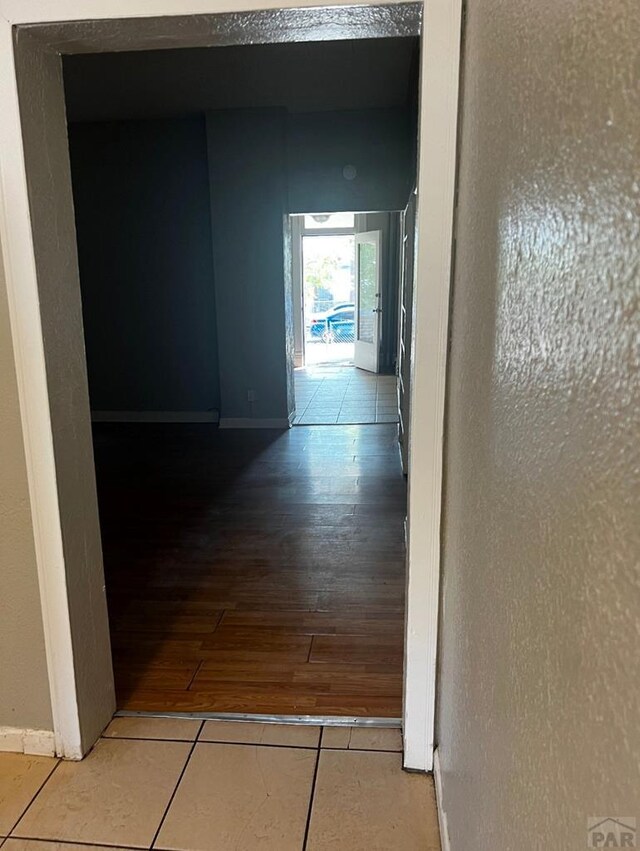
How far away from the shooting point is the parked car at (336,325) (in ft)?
38.2

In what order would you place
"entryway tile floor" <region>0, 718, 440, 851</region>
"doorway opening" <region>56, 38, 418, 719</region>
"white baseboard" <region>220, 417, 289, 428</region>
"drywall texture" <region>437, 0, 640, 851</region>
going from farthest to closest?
"white baseboard" <region>220, 417, 289, 428</region>, "doorway opening" <region>56, 38, 418, 719</region>, "entryway tile floor" <region>0, 718, 440, 851</region>, "drywall texture" <region>437, 0, 640, 851</region>

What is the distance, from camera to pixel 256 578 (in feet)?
9.26

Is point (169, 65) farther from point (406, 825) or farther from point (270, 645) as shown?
point (406, 825)

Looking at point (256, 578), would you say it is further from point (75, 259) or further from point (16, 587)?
point (75, 259)

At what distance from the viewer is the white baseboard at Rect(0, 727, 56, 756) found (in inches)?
69.7

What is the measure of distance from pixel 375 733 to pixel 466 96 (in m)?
1.64

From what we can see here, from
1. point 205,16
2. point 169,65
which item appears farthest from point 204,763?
point 169,65

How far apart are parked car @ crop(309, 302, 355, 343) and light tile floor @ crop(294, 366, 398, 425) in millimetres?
2358

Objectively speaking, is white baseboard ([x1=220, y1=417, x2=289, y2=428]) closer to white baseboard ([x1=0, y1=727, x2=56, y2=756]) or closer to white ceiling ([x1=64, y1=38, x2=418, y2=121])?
white ceiling ([x1=64, y1=38, x2=418, y2=121])

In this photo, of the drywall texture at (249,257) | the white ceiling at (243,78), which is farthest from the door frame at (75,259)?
the drywall texture at (249,257)

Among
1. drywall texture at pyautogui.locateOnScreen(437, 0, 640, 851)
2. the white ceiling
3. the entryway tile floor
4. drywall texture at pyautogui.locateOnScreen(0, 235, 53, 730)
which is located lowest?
the entryway tile floor

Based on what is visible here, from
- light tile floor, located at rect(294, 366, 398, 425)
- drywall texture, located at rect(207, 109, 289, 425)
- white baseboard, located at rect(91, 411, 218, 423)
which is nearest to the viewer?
drywall texture, located at rect(207, 109, 289, 425)

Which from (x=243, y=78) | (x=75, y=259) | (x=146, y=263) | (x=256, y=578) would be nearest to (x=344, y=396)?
(x=146, y=263)

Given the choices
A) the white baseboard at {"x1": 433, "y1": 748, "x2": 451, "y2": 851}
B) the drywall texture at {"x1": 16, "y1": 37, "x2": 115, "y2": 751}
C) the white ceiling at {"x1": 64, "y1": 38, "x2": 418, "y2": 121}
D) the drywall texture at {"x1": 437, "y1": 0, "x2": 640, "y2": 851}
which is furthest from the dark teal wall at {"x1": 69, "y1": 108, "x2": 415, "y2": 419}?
the drywall texture at {"x1": 437, "y1": 0, "x2": 640, "y2": 851}
